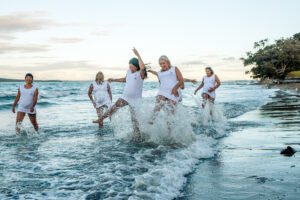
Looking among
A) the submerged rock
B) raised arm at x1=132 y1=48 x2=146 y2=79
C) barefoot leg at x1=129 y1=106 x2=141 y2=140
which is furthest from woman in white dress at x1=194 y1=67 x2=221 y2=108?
the submerged rock

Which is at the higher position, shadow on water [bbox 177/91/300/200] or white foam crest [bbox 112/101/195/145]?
white foam crest [bbox 112/101/195/145]

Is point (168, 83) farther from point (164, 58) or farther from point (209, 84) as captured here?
point (209, 84)

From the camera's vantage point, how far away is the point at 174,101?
28.9ft

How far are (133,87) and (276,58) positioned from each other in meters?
64.6

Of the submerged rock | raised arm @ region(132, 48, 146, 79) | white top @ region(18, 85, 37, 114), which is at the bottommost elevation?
the submerged rock

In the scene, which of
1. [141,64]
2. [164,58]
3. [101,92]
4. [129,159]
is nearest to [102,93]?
Answer: [101,92]

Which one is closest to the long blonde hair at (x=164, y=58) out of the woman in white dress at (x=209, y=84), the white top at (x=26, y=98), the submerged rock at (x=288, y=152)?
the submerged rock at (x=288, y=152)

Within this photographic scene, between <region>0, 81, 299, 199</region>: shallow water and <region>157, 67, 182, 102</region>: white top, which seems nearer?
<region>0, 81, 299, 199</region>: shallow water

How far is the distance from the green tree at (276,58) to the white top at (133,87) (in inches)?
2432

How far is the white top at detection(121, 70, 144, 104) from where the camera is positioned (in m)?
9.02

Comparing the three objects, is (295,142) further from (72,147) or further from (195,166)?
(72,147)

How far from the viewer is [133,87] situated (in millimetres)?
9062

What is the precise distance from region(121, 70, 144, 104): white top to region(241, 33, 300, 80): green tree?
61.8 metres

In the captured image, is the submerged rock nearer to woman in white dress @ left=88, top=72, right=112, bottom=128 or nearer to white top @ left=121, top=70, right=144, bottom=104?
white top @ left=121, top=70, right=144, bottom=104
